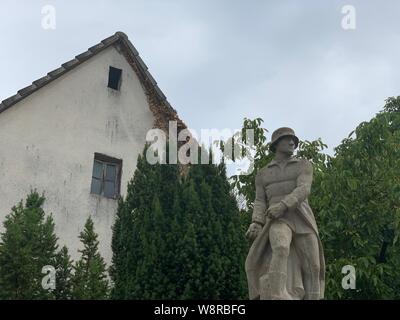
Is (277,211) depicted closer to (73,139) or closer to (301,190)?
(301,190)

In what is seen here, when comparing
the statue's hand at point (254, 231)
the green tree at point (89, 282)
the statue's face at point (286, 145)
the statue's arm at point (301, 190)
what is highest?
the statue's face at point (286, 145)

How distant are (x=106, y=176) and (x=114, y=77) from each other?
3163mm

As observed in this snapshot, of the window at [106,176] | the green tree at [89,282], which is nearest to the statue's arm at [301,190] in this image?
the green tree at [89,282]

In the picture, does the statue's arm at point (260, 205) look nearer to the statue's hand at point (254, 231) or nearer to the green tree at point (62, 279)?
the statue's hand at point (254, 231)

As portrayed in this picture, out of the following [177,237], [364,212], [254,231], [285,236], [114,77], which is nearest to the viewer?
[285,236]

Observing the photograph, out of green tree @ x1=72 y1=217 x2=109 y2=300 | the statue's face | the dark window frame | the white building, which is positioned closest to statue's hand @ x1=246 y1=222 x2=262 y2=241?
Answer: the statue's face

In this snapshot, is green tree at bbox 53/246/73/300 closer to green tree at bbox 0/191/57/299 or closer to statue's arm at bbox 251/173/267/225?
green tree at bbox 0/191/57/299

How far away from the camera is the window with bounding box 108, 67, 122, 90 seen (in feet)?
63.8

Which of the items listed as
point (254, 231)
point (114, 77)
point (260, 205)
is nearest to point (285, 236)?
point (254, 231)

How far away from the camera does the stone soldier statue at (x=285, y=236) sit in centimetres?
758

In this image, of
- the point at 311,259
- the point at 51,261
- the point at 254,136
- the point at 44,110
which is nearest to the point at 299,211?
the point at 311,259

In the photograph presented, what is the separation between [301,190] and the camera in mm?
7949

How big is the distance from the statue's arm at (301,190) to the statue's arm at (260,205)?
18.1 inches
